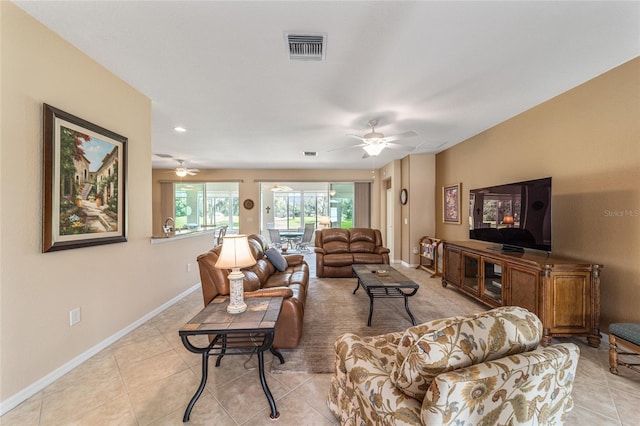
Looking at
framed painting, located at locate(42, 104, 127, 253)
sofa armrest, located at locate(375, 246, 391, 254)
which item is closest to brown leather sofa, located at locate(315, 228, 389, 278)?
sofa armrest, located at locate(375, 246, 391, 254)

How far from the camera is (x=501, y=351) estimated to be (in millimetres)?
964

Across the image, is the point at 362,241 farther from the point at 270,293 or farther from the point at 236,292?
the point at 236,292

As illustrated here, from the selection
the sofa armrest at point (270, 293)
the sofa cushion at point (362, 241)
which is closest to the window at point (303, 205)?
the sofa cushion at point (362, 241)

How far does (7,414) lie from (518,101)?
17.8ft

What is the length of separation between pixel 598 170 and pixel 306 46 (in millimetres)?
3148

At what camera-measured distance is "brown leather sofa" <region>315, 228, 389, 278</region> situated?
4.80 m

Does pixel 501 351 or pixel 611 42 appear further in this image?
pixel 611 42

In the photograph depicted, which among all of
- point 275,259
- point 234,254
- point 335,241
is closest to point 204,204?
point 335,241

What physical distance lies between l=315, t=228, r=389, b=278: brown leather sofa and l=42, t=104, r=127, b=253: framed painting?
326cm

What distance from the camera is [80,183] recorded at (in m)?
2.11

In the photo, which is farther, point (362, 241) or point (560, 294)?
point (362, 241)

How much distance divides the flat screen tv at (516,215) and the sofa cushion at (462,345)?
7.64 ft

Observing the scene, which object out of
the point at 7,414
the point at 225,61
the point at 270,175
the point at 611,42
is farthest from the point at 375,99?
the point at 270,175

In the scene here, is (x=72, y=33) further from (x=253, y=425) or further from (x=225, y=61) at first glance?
(x=253, y=425)
